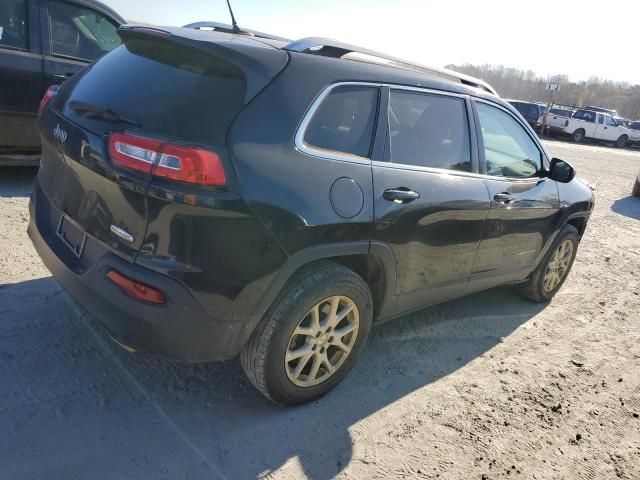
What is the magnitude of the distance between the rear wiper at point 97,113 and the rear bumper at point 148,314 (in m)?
0.57

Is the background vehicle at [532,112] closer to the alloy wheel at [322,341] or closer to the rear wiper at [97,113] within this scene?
the alloy wheel at [322,341]

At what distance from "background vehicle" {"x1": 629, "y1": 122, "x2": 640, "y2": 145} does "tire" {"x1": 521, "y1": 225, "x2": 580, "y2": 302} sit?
1213 inches

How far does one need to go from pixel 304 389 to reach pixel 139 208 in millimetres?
1332

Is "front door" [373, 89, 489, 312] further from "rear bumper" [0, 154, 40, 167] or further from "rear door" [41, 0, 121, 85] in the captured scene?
"rear bumper" [0, 154, 40, 167]

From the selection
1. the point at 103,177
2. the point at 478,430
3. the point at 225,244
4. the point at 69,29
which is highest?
Answer: the point at 69,29

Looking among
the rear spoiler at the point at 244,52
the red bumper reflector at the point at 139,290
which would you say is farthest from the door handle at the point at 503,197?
the red bumper reflector at the point at 139,290

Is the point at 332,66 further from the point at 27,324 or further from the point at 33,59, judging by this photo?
the point at 33,59

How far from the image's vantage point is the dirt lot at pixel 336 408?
2426 mm

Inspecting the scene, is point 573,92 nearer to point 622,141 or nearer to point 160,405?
point 622,141

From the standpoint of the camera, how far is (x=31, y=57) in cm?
526

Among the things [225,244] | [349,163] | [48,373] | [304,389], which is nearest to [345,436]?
[304,389]

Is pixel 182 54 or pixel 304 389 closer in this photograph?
pixel 182 54

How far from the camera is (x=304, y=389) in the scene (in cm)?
283

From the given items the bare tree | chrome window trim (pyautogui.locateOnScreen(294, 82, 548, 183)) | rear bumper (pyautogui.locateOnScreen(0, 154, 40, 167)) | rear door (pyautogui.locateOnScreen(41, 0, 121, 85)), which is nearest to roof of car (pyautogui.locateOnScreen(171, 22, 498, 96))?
chrome window trim (pyautogui.locateOnScreen(294, 82, 548, 183))
